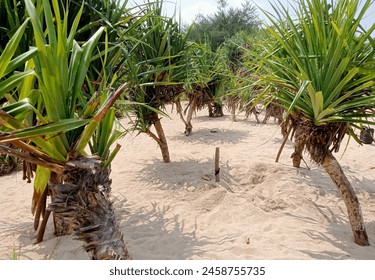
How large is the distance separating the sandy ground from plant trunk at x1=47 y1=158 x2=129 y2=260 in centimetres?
85

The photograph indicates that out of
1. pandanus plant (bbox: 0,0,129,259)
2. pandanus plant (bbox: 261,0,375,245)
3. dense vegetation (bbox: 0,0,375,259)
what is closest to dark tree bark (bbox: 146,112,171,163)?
dense vegetation (bbox: 0,0,375,259)

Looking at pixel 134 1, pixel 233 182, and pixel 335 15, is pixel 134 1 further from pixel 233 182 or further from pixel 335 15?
pixel 233 182

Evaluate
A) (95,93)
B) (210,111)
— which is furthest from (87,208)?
(210,111)

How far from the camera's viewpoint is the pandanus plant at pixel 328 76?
7.54 ft

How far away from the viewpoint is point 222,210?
3545mm

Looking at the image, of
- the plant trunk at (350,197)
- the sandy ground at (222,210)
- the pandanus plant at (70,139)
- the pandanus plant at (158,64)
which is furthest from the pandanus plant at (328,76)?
the pandanus plant at (158,64)

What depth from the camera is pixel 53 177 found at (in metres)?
2.00

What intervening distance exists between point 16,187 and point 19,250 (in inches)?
88.9

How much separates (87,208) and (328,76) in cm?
201

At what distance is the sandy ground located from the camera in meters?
2.69

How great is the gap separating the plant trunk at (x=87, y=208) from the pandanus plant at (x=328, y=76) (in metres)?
1.43

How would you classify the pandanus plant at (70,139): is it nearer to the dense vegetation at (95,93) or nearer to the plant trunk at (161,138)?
the dense vegetation at (95,93)

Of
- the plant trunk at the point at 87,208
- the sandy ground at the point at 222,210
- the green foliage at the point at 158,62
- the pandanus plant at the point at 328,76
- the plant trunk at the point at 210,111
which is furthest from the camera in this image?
the plant trunk at the point at 210,111

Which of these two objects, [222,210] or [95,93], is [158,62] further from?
[95,93]
